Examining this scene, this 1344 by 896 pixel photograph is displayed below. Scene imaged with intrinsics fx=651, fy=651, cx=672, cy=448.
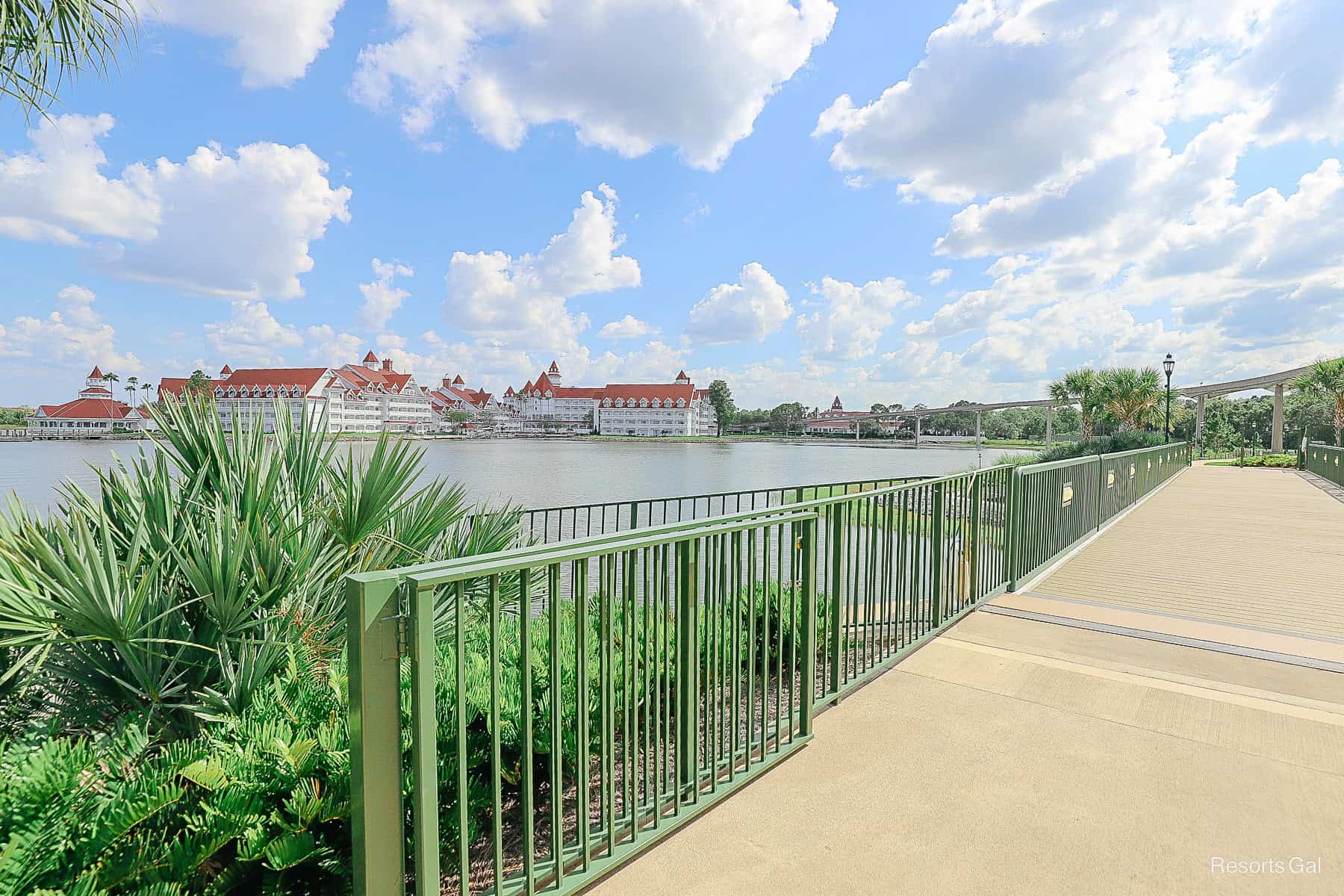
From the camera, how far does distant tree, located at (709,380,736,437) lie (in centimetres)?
11844

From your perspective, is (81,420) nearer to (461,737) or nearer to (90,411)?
(90,411)

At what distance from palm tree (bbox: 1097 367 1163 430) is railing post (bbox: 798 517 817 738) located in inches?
1733

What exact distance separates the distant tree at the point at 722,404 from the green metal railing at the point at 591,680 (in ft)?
375

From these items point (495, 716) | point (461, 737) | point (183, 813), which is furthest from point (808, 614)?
point (183, 813)

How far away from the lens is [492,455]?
48719 mm

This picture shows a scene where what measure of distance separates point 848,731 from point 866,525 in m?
1.22

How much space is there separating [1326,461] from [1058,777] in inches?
974

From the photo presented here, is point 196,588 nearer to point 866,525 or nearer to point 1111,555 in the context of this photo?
point 866,525

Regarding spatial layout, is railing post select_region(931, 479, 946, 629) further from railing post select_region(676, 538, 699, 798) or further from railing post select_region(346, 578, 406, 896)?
railing post select_region(346, 578, 406, 896)

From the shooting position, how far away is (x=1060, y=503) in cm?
740

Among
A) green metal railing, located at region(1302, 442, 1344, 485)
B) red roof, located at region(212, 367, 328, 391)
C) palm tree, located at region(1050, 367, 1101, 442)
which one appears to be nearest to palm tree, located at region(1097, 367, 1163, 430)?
palm tree, located at region(1050, 367, 1101, 442)

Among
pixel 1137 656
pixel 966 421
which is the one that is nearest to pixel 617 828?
pixel 1137 656

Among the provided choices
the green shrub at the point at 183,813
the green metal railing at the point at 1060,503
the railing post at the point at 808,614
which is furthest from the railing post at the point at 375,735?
the green metal railing at the point at 1060,503

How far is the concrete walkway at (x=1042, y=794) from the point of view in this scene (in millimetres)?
2236
